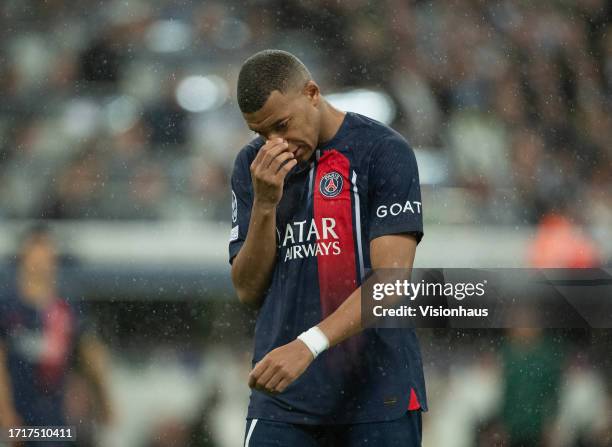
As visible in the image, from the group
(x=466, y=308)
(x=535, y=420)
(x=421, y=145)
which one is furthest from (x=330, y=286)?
(x=421, y=145)

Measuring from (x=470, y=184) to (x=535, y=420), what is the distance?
1.89 meters

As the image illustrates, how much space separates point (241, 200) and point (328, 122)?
0.90ft

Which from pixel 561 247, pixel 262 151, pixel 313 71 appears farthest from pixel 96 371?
pixel 262 151

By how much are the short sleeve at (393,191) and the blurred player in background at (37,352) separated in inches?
108

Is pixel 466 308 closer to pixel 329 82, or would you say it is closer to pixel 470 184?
pixel 470 184

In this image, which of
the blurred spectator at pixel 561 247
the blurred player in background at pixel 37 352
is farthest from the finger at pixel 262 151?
the blurred spectator at pixel 561 247

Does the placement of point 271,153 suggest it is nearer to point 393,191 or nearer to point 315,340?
point 393,191

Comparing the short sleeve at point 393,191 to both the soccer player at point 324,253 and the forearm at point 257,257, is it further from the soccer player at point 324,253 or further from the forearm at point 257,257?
the forearm at point 257,257

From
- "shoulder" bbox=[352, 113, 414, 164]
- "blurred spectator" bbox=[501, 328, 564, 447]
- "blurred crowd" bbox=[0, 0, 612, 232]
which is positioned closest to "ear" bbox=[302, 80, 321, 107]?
"shoulder" bbox=[352, 113, 414, 164]

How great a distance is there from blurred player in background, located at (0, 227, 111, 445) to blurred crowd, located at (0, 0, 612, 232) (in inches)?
36.8

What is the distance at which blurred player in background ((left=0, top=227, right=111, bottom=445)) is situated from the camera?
4191mm

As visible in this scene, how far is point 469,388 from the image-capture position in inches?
193

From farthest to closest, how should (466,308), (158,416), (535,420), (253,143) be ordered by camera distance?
(158,416) → (535,420) → (466,308) → (253,143)

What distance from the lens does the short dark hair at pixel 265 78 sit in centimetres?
194
